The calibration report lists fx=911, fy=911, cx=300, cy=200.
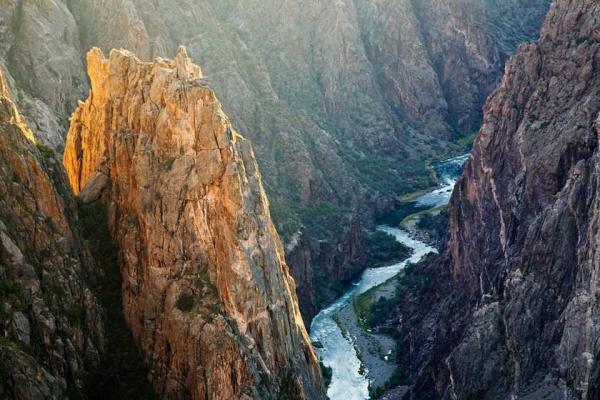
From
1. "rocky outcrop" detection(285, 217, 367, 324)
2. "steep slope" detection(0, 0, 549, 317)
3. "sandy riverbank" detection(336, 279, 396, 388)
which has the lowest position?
"sandy riverbank" detection(336, 279, 396, 388)

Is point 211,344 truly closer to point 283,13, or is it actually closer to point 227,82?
point 227,82

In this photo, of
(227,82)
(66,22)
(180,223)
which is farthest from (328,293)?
(180,223)

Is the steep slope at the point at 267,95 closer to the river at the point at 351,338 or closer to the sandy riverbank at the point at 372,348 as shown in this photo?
the river at the point at 351,338

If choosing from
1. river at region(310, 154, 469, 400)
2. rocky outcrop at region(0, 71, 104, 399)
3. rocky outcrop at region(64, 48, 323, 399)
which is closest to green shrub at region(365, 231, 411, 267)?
river at region(310, 154, 469, 400)

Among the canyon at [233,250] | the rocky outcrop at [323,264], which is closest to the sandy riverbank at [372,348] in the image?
the canyon at [233,250]

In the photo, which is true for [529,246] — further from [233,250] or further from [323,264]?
[323,264]

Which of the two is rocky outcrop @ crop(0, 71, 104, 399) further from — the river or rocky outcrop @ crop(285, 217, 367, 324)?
rocky outcrop @ crop(285, 217, 367, 324)

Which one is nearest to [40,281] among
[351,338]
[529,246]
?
[529,246]
